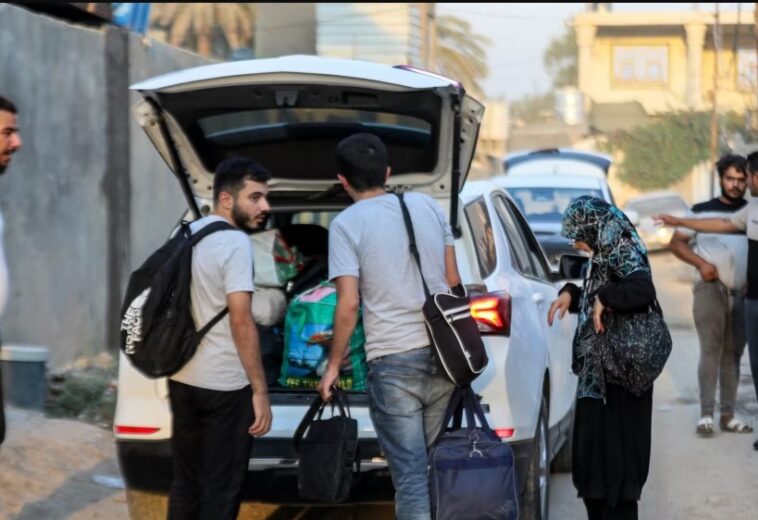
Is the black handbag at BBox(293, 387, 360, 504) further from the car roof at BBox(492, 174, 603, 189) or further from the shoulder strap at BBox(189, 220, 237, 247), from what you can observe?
the car roof at BBox(492, 174, 603, 189)

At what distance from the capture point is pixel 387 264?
496 centimetres

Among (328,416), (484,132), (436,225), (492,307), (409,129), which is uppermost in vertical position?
(484,132)

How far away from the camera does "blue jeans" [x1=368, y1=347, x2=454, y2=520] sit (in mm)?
4980

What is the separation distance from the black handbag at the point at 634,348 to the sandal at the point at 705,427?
12.3 feet

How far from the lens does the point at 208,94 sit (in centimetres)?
587

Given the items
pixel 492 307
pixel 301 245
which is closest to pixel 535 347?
pixel 492 307

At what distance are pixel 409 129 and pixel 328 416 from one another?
1.44m

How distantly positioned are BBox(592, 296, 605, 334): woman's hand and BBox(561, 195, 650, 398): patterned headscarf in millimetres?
91

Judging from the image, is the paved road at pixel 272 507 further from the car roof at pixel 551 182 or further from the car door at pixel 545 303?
the car roof at pixel 551 182

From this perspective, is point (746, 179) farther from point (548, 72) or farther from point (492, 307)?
point (548, 72)

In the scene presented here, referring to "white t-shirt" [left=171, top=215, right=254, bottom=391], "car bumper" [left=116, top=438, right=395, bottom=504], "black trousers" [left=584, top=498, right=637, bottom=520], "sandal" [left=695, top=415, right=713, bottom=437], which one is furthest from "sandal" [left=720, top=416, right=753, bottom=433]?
"white t-shirt" [left=171, top=215, right=254, bottom=391]

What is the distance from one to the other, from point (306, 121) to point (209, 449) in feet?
6.70

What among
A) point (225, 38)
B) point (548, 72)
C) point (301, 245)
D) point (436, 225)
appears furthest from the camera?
point (548, 72)

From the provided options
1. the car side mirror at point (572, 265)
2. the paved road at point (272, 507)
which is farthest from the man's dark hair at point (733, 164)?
the car side mirror at point (572, 265)
